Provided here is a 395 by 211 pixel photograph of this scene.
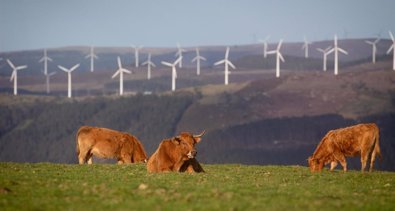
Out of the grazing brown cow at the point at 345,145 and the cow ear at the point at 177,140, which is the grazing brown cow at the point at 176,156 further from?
the grazing brown cow at the point at 345,145

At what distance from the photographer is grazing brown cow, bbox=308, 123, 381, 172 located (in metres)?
35.0

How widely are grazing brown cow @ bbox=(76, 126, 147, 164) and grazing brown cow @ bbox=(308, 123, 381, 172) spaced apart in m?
7.47

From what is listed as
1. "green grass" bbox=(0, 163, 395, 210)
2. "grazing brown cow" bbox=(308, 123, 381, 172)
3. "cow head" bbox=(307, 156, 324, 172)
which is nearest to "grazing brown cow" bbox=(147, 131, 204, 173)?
"green grass" bbox=(0, 163, 395, 210)

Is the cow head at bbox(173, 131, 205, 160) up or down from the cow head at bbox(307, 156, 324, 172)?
up

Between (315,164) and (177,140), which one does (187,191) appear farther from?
(315,164)

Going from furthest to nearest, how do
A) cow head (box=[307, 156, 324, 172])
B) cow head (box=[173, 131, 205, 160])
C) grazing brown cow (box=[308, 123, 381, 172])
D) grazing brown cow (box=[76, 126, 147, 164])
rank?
1. grazing brown cow (box=[76, 126, 147, 164])
2. grazing brown cow (box=[308, 123, 381, 172])
3. cow head (box=[307, 156, 324, 172])
4. cow head (box=[173, 131, 205, 160])

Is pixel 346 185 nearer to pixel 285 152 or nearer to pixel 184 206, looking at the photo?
pixel 184 206

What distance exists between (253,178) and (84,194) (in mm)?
7674

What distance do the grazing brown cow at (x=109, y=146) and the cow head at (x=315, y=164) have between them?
717 centimetres

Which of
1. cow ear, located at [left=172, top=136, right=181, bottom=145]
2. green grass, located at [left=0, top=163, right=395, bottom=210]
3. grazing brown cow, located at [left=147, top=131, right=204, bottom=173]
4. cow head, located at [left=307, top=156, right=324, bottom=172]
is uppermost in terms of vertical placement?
cow ear, located at [left=172, top=136, right=181, bottom=145]

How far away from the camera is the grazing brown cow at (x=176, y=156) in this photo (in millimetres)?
30125

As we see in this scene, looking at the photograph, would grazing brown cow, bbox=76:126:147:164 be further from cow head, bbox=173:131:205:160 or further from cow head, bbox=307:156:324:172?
cow head, bbox=173:131:205:160

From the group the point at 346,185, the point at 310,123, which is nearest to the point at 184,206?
the point at 346,185

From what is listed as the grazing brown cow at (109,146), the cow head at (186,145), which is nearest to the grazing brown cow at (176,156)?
the cow head at (186,145)
